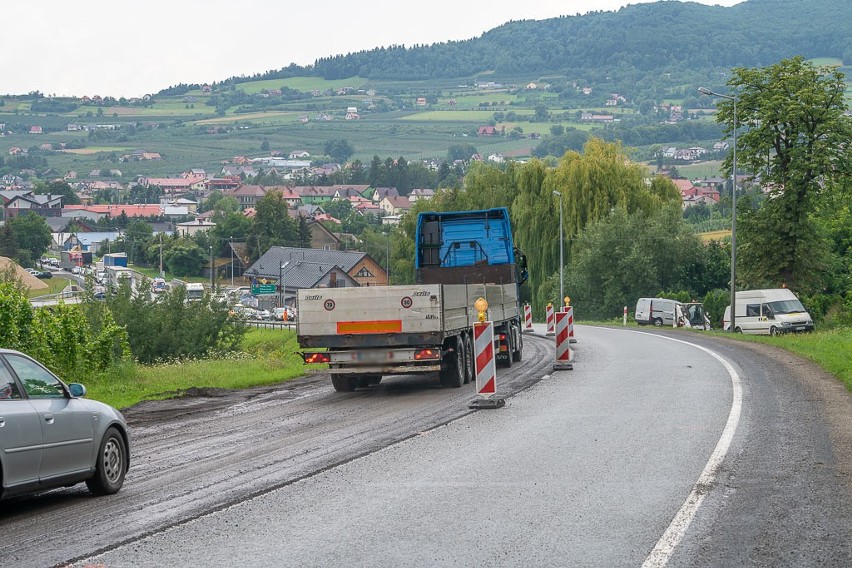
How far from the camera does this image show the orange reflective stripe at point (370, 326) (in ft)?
68.7

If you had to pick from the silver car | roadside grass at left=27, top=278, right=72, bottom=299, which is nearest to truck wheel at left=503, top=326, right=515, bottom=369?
the silver car

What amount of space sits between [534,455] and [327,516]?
3.73 m

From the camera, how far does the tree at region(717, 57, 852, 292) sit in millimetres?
48406

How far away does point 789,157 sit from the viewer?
49531 mm

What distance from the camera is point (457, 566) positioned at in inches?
298

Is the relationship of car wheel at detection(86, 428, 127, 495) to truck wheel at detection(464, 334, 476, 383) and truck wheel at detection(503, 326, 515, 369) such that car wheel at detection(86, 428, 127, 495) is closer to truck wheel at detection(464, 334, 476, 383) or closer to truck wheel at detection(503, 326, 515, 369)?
truck wheel at detection(464, 334, 476, 383)

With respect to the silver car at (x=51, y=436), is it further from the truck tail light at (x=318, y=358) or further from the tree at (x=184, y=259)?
the tree at (x=184, y=259)

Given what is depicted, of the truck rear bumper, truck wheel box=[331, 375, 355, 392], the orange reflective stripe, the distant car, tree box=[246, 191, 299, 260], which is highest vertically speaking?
tree box=[246, 191, 299, 260]

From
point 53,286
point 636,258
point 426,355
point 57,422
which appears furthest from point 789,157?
point 53,286

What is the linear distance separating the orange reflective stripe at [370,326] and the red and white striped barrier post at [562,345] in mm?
5533

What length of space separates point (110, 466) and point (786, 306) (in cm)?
4058

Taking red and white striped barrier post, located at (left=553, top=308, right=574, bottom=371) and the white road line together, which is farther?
red and white striped barrier post, located at (left=553, top=308, right=574, bottom=371)

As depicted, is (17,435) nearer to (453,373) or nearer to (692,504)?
(692,504)

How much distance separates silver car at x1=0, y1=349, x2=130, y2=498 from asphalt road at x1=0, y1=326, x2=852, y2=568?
0.28 metres
